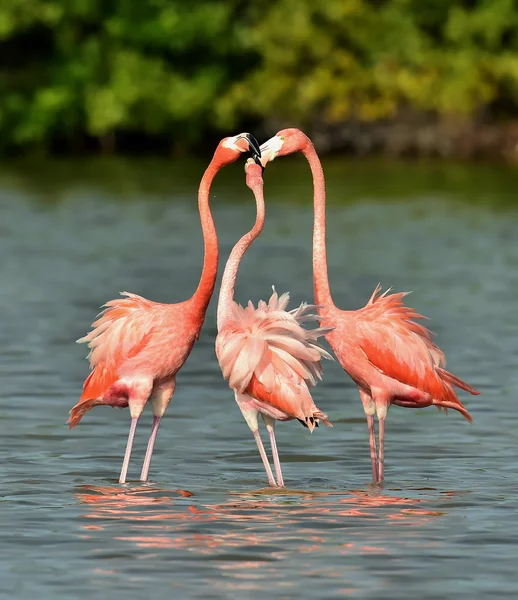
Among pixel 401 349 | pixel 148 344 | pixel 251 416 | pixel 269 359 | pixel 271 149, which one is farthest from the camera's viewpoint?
pixel 271 149

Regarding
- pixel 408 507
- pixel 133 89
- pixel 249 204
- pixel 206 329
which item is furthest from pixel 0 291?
pixel 133 89

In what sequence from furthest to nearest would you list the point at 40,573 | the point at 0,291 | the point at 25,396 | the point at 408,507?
the point at 0,291 < the point at 25,396 < the point at 408,507 < the point at 40,573

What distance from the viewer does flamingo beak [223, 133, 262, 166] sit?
9.78 m

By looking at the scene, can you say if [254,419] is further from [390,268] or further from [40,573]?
[390,268]

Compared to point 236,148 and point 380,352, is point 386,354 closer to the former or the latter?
point 380,352

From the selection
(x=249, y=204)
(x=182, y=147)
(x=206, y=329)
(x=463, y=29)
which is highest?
(x=463, y=29)

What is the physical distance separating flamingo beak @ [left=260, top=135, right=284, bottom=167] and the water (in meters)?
1.95

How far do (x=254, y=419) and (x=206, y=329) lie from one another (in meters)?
7.88

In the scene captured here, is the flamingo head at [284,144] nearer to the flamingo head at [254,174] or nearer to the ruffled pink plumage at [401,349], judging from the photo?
the flamingo head at [254,174]

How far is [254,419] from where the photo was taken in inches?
376

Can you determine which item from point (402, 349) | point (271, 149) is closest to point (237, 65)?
point (271, 149)

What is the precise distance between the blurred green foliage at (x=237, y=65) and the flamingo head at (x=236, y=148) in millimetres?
44447

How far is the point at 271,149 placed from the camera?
10.1 metres

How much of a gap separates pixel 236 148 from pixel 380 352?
1.47 meters
